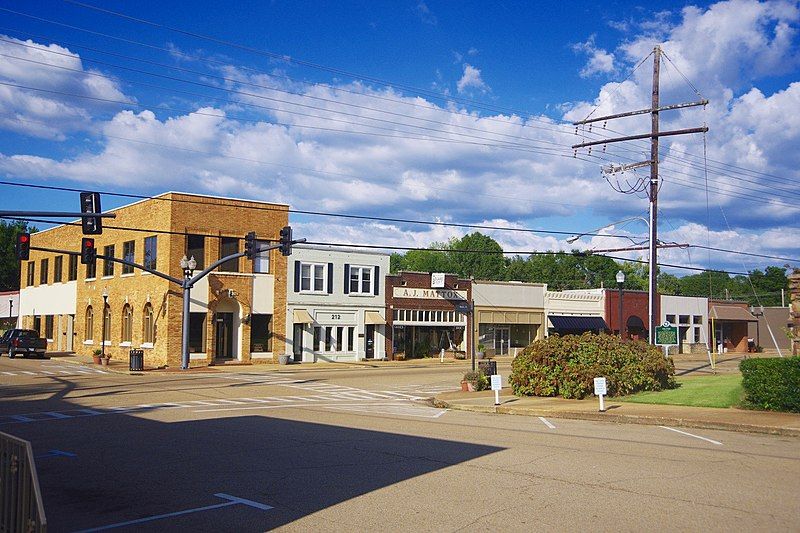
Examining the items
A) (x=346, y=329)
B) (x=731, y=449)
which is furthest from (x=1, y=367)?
(x=731, y=449)

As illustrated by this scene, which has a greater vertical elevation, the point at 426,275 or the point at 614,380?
the point at 426,275

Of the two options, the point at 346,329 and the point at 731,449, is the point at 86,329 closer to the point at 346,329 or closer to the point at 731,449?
the point at 346,329

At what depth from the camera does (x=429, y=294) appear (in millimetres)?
54906

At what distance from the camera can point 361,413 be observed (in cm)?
2078

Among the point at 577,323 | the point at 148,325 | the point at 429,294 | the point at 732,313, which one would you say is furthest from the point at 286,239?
the point at 732,313

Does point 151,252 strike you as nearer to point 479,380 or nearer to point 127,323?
point 127,323

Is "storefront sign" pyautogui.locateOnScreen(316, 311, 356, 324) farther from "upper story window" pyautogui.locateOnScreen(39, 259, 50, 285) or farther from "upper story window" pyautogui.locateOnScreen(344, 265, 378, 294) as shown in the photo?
"upper story window" pyautogui.locateOnScreen(39, 259, 50, 285)

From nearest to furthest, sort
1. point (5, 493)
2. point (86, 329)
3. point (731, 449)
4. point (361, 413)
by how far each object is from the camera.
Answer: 1. point (5, 493)
2. point (731, 449)
3. point (361, 413)
4. point (86, 329)

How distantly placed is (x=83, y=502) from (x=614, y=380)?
1767 centimetres

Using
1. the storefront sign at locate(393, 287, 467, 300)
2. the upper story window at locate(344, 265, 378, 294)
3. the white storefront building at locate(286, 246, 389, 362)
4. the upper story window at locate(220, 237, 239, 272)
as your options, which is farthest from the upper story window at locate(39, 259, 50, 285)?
the storefront sign at locate(393, 287, 467, 300)

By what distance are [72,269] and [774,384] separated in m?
52.6

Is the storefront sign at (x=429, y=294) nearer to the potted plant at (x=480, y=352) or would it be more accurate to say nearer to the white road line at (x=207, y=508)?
the potted plant at (x=480, y=352)

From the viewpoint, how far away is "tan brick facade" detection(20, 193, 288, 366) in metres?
43.4

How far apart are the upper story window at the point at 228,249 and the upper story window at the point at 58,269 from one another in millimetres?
22004
